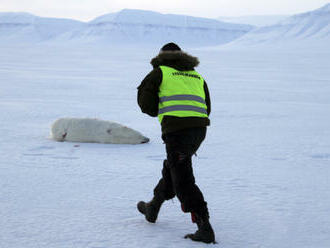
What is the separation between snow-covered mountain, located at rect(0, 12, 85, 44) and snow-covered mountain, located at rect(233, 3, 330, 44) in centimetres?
5955

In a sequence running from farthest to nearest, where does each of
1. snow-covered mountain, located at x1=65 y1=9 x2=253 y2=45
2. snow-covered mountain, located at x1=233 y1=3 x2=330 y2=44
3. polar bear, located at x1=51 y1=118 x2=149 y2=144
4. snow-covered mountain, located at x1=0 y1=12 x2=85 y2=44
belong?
snow-covered mountain, located at x1=0 y1=12 x2=85 y2=44, snow-covered mountain, located at x1=65 y1=9 x2=253 y2=45, snow-covered mountain, located at x1=233 y1=3 x2=330 y2=44, polar bear, located at x1=51 y1=118 x2=149 y2=144

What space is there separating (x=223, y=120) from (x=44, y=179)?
4.07 meters

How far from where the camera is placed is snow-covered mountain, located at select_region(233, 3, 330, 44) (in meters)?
78.5

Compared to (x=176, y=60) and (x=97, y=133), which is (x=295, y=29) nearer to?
(x=97, y=133)

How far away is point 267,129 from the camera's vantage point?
6871 mm

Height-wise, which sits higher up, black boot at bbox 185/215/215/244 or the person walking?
the person walking

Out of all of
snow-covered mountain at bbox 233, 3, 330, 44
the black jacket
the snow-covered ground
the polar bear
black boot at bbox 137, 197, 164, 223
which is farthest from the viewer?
snow-covered mountain at bbox 233, 3, 330, 44

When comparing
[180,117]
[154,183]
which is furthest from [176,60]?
[154,183]

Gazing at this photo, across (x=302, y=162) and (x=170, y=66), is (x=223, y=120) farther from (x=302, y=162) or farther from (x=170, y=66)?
(x=170, y=66)

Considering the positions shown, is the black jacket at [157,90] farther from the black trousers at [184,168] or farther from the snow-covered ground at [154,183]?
the snow-covered ground at [154,183]

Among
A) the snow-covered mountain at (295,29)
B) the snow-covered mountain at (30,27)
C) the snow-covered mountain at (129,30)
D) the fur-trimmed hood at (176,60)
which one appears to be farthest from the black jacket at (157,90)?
the snow-covered mountain at (30,27)

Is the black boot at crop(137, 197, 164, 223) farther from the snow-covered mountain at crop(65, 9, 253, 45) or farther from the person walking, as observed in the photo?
the snow-covered mountain at crop(65, 9, 253, 45)

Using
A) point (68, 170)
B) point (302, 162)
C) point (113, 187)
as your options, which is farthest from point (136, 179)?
point (302, 162)

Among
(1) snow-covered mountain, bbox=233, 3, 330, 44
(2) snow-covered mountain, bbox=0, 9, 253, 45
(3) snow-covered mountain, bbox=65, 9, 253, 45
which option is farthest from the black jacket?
(3) snow-covered mountain, bbox=65, 9, 253, 45
